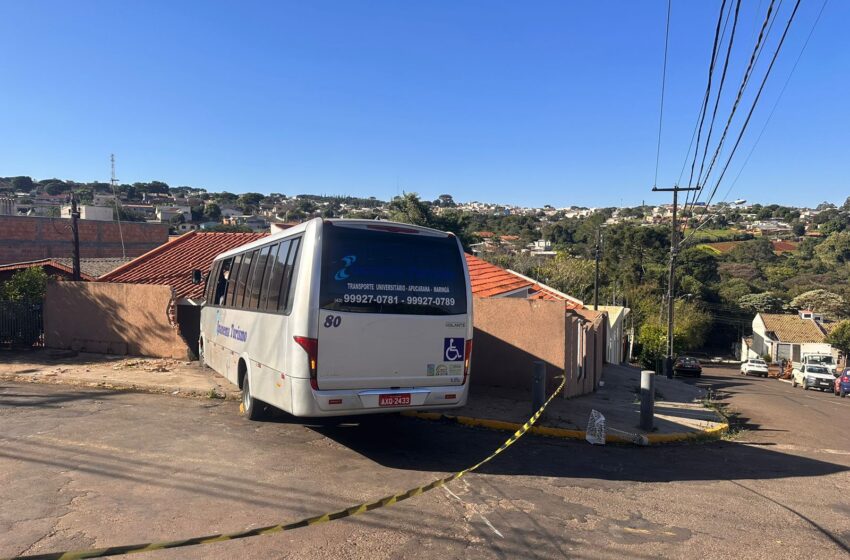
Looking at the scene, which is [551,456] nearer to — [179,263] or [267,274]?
[267,274]

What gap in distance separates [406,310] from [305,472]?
2.20 meters

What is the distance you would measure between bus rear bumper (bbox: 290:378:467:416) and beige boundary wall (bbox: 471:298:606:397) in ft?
14.7

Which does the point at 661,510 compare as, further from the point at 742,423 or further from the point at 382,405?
the point at 742,423

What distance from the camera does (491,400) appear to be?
1101 cm

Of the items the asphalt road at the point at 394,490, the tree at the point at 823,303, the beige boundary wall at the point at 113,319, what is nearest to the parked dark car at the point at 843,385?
the asphalt road at the point at 394,490

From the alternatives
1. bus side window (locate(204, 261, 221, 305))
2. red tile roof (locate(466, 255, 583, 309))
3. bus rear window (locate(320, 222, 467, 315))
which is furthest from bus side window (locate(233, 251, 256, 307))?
red tile roof (locate(466, 255, 583, 309))

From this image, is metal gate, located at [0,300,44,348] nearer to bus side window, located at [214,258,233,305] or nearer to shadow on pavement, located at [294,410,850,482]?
bus side window, located at [214,258,233,305]

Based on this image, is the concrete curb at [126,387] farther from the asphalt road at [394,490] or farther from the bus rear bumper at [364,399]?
the bus rear bumper at [364,399]

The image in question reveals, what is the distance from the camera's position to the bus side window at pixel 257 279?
8.64 meters

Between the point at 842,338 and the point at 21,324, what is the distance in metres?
59.3

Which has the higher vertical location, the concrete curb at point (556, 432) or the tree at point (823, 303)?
the tree at point (823, 303)

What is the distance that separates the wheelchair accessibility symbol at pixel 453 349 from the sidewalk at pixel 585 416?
2.20 m

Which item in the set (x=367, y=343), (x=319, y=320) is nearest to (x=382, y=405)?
(x=367, y=343)

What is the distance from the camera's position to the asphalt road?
4.82 metres
